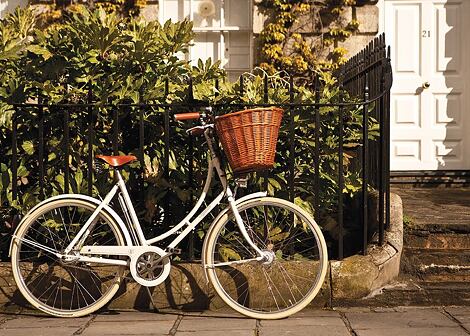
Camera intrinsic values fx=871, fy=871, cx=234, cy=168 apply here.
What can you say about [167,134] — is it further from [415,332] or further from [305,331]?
[415,332]

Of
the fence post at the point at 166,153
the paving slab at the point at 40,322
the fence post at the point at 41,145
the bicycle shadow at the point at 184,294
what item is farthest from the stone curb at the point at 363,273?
the fence post at the point at 41,145

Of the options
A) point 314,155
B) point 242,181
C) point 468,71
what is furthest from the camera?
point 468,71

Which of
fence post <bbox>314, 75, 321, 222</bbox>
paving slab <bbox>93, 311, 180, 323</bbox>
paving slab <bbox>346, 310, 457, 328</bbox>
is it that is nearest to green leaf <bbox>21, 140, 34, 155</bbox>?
paving slab <bbox>93, 311, 180, 323</bbox>

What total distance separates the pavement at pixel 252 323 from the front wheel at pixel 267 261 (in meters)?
0.13

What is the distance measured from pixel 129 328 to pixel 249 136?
128 centimetres

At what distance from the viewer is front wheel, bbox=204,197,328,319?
5.14 metres

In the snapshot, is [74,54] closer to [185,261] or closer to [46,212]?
[46,212]

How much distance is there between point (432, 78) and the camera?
9.99 m

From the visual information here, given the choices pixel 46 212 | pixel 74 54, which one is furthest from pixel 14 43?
pixel 46 212

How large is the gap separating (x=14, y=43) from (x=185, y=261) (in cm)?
194

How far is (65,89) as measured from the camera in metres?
5.86

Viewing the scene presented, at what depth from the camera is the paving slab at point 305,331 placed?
4.78 meters

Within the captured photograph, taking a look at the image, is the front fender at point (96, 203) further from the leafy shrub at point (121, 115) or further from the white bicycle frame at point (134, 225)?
the leafy shrub at point (121, 115)

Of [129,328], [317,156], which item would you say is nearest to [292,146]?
[317,156]
